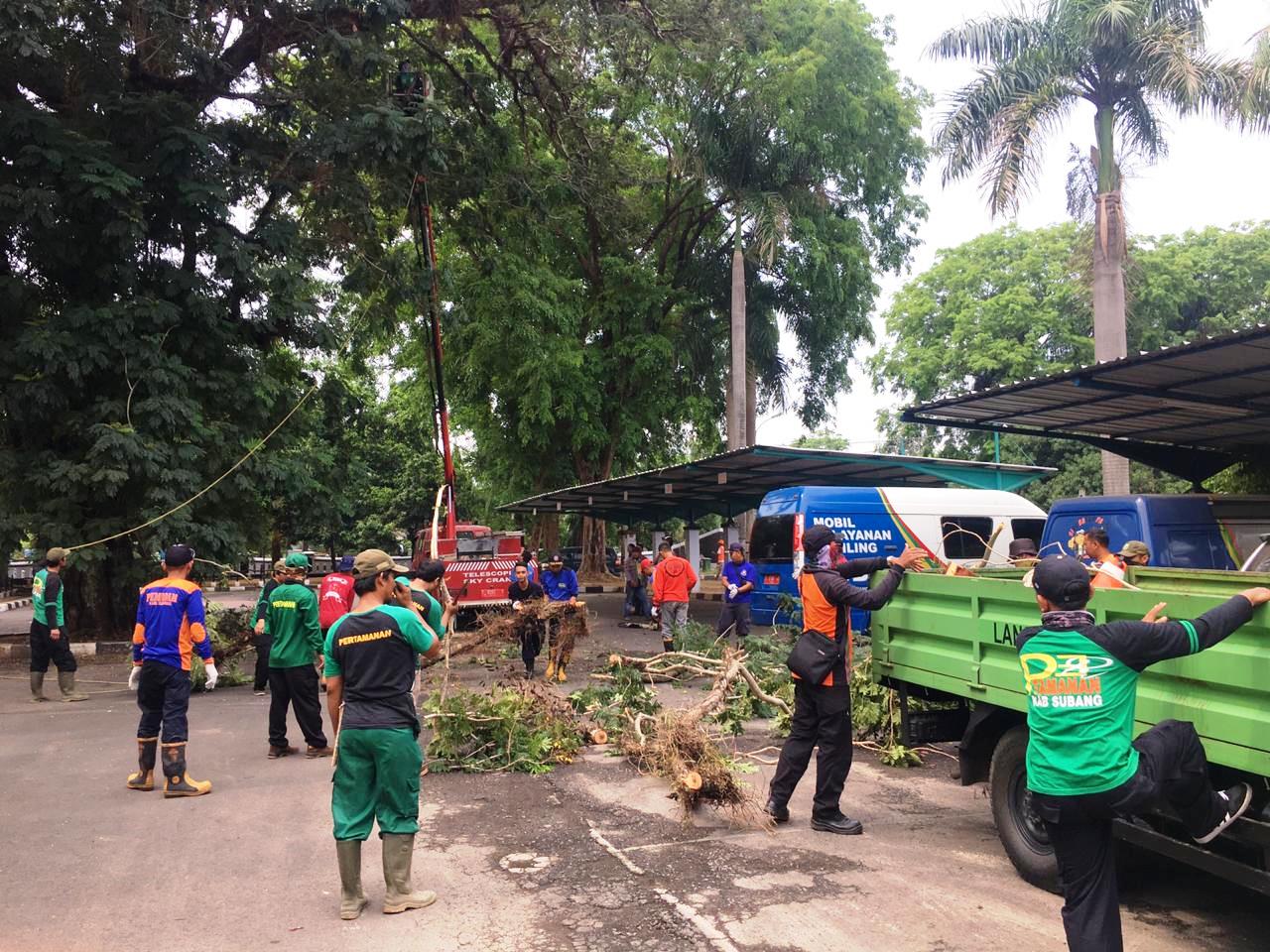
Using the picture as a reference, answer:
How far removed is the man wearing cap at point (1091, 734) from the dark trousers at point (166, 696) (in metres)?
6.01

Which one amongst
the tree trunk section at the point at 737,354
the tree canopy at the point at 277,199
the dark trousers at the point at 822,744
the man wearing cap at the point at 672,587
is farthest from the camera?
the tree trunk section at the point at 737,354

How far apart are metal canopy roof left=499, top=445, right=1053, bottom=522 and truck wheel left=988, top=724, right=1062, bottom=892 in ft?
40.8

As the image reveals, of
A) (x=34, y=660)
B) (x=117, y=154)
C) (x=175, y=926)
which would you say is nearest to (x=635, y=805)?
(x=175, y=926)

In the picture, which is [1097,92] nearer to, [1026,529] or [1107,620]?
[1026,529]

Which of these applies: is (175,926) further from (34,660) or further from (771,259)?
(771,259)

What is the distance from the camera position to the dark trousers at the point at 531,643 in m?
11.9

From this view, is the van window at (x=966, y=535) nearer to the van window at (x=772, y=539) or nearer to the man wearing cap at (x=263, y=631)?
the van window at (x=772, y=539)

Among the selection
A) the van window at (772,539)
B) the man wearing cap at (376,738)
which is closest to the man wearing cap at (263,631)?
the man wearing cap at (376,738)

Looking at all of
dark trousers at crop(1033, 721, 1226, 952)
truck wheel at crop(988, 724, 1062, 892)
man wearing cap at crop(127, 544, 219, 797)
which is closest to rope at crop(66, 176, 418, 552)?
man wearing cap at crop(127, 544, 219, 797)

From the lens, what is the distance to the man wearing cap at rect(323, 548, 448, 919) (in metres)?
4.83

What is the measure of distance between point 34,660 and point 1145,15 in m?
20.6

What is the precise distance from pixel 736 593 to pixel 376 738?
9.98 m

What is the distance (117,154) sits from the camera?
15430 millimetres

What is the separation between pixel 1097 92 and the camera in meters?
18.8
